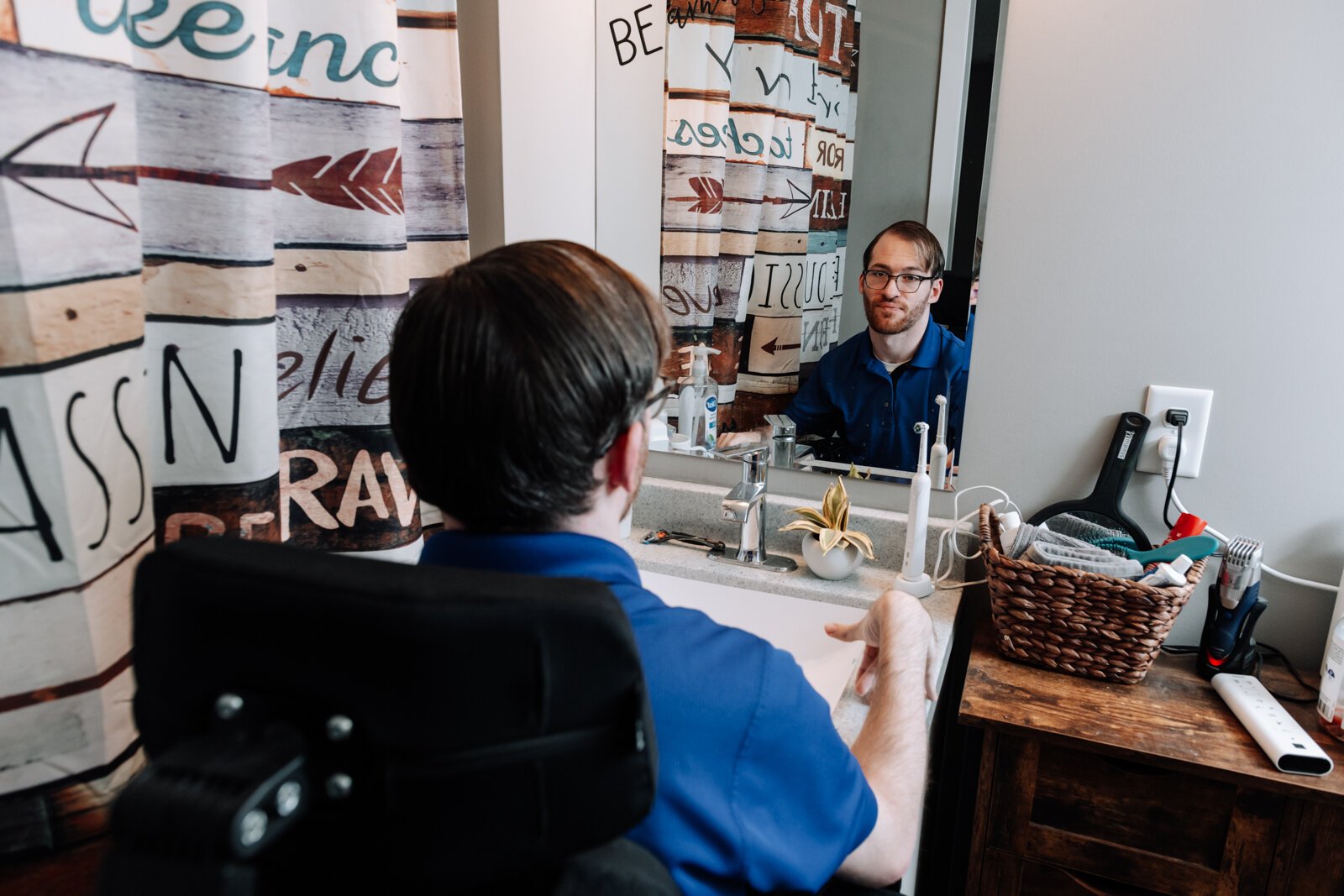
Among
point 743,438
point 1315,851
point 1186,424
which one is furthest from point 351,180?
point 1315,851

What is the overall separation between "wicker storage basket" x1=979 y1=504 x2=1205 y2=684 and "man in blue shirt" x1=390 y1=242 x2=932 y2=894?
0.66 m

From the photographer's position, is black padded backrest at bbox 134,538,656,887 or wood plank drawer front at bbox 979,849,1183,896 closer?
black padded backrest at bbox 134,538,656,887

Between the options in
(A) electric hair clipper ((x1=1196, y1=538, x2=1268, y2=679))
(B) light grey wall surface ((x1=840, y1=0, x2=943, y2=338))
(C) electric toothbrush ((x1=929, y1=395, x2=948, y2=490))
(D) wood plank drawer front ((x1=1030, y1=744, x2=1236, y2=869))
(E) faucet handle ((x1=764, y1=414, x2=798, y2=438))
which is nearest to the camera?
(D) wood plank drawer front ((x1=1030, y1=744, x2=1236, y2=869))

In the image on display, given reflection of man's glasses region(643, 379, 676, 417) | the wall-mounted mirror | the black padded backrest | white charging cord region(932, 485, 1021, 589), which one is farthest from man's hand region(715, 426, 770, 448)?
the black padded backrest

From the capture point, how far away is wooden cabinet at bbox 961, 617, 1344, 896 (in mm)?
1094

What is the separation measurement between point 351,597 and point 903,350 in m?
1.27

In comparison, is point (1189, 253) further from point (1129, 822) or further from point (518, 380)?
point (518, 380)

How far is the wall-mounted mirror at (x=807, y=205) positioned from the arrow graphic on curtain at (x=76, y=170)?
1086 mm

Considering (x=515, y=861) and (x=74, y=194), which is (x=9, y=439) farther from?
(x=515, y=861)

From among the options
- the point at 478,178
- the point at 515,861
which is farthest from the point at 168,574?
the point at 478,178

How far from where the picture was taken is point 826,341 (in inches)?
61.3

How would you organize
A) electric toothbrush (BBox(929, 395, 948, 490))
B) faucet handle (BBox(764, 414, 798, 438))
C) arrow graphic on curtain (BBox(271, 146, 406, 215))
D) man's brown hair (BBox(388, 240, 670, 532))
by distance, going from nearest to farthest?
man's brown hair (BBox(388, 240, 670, 532)) → arrow graphic on curtain (BBox(271, 146, 406, 215)) → electric toothbrush (BBox(929, 395, 948, 490)) → faucet handle (BBox(764, 414, 798, 438))

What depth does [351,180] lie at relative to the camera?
1.05 metres

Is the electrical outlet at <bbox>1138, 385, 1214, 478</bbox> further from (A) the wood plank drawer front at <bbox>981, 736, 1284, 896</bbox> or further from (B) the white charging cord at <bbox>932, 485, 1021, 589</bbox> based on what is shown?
(A) the wood plank drawer front at <bbox>981, 736, 1284, 896</bbox>
